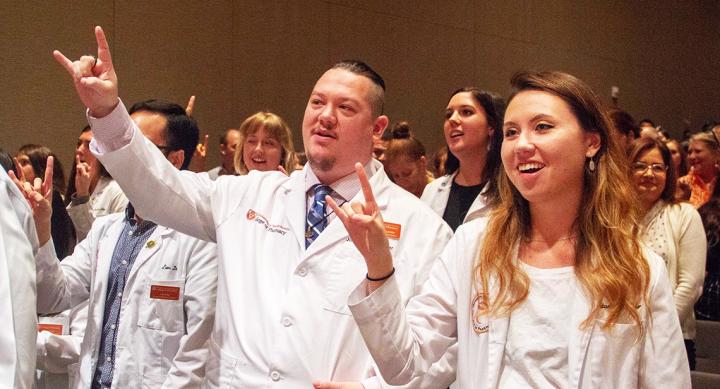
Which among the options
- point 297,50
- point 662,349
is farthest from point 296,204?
point 297,50

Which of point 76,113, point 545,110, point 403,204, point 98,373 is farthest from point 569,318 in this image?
point 76,113

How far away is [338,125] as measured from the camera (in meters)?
2.76

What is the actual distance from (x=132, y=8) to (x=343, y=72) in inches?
173

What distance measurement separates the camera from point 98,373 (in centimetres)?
300

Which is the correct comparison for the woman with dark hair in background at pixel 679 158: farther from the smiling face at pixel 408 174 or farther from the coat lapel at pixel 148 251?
the coat lapel at pixel 148 251

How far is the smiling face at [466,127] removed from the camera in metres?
4.16

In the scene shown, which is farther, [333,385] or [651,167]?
[651,167]

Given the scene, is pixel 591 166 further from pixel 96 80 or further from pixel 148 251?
pixel 148 251

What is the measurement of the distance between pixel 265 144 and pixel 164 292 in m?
1.98

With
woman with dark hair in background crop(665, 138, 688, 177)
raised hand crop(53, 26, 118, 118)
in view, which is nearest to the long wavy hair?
raised hand crop(53, 26, 118, 118)

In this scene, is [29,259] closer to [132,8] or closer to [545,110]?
[545,110]

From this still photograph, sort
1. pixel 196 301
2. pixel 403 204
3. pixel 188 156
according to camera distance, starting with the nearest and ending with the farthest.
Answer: pixel 403 204 → pixel 196 301 → pixel 188 156

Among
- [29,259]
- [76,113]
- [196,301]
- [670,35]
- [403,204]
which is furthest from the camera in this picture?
[670,35]

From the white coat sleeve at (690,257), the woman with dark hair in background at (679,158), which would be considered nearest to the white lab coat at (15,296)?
the white coat sleeve at (690,257)
